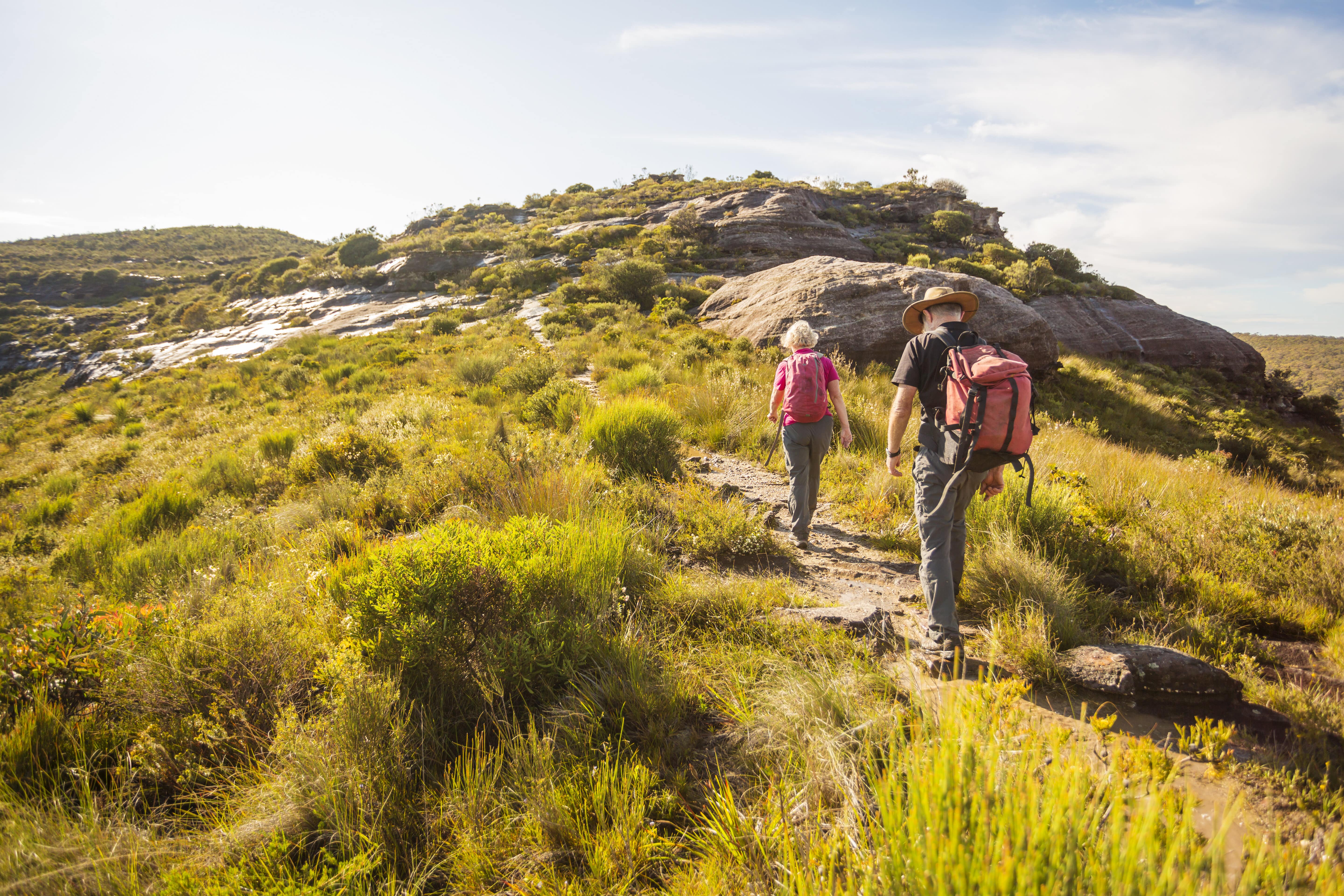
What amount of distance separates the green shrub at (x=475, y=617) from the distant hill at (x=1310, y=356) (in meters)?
67.1

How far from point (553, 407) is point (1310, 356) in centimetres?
10172

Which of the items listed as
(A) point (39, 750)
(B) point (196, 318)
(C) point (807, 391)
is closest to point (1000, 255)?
(C) point (807, 391)

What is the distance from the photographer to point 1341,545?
3.89 metres

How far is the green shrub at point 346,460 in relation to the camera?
710 centimetres

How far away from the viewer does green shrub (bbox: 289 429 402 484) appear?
7.10 meters

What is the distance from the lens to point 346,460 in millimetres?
7242

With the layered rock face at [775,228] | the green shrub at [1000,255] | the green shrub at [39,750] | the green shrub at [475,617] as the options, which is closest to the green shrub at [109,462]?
the green shrub at [39,750]

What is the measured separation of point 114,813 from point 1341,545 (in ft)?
25.6

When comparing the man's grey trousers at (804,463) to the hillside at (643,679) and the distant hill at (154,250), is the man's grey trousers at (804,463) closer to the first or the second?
the hillside at (643,679)

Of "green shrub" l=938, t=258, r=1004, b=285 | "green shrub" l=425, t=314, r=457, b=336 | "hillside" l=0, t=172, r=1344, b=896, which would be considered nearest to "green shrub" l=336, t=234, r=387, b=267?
"green shrub" l=425, t=314, r=457, b=336

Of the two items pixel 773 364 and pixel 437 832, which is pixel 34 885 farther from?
pixel 773 364

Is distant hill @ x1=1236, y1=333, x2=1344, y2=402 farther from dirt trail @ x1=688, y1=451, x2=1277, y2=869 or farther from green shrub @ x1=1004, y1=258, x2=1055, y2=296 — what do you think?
dirt trail @ x1=688, y1=451, x2=1277, y2=869

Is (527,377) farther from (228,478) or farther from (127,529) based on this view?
(127,529)

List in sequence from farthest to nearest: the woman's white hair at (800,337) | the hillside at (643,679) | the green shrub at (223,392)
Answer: the green shrub at (223,392) < the woman's white hair at (800,337) < the hillside at (643,679)
